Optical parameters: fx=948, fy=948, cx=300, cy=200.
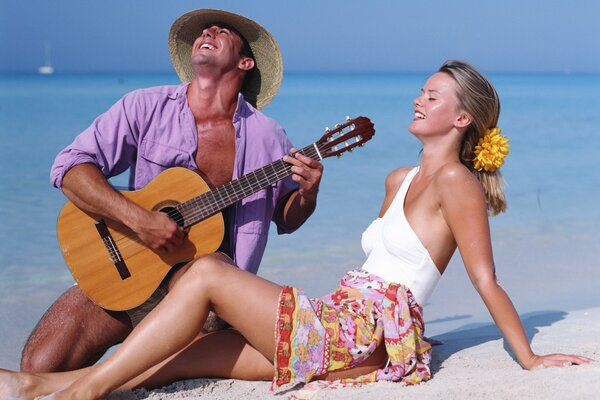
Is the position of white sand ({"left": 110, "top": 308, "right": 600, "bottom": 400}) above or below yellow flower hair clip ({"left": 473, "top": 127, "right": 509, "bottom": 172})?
below

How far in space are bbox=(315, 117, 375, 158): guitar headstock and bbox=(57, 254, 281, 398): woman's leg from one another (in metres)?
0.83

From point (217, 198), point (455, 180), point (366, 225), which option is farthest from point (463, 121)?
point (366, 225)

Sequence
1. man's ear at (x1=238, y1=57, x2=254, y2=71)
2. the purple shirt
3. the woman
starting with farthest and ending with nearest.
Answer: man's ear at (x1=238, y1=57, x2=254, y2=71) → the purple shirt → the woman

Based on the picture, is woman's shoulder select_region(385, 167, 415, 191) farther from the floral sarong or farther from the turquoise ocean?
the turquoise ocean

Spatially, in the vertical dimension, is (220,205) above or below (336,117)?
above

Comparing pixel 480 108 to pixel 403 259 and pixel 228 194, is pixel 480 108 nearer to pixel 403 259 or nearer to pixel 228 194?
pixel 403 259

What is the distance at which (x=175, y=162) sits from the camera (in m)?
4.33

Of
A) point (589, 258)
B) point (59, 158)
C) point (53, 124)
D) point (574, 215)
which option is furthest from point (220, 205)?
point (53, 124)

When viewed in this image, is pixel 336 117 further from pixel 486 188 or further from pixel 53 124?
pixel 486 188

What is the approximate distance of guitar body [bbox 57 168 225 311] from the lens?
4.10 metres

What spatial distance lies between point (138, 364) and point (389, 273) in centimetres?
102

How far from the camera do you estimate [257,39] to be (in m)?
4.63

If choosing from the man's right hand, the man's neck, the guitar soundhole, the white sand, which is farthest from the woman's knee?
the man's neck

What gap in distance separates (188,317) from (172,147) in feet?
3.66
